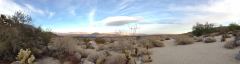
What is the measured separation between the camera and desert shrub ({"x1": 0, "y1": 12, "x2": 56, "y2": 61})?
14.5 m

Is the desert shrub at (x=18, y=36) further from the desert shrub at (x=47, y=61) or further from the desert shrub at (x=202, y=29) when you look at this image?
the desert shrub at (x=202, y=29)

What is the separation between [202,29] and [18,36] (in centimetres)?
2434

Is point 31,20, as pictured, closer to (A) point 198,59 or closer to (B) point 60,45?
(B) point 60,45

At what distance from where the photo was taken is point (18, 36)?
15266mm

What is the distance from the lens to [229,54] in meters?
12.2

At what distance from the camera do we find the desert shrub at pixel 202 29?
1358 inches

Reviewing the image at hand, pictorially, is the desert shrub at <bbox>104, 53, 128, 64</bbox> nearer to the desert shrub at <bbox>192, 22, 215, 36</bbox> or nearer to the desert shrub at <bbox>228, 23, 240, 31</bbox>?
the desert shrub at <bbox>192, 22, 215, 36</bbox>

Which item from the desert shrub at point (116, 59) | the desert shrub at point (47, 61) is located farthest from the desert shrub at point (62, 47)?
the desert shrub at point (116, 59)

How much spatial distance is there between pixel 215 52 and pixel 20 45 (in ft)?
29.0

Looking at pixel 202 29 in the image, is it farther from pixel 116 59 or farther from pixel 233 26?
pixel 116 59

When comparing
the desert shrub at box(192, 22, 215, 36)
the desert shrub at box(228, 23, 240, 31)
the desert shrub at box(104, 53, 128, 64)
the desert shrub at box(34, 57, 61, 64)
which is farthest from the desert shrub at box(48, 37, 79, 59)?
the desert shrub at box(228, 23, 240, 31)

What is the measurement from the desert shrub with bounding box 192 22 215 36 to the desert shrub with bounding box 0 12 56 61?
21.2 m

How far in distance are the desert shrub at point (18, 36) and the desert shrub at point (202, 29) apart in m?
21.2

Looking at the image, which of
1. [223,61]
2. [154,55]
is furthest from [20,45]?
[223,61]
